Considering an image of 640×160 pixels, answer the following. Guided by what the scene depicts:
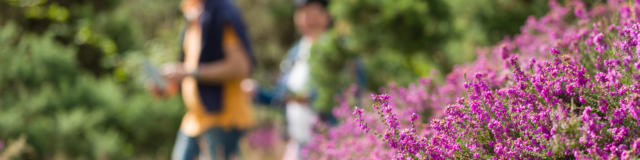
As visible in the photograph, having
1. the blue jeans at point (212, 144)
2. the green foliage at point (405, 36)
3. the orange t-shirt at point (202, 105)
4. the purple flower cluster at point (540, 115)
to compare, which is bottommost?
the purple flower cluster at point (540, 115)

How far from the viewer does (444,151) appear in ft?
5.15

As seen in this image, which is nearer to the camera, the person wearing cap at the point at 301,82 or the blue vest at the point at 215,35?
the blue vest at the point at 215,35

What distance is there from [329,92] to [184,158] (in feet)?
3.43

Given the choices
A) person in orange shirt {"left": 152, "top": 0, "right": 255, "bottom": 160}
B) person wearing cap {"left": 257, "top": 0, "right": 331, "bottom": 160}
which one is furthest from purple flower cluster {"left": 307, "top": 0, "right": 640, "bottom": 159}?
person wearing cap {"left": 257, "top": 0, "right": 331, "bottom": 160}

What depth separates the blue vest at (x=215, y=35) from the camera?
149 inches

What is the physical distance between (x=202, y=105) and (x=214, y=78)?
22 centimetres

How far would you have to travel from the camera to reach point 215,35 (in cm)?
380

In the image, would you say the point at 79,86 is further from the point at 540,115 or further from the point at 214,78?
the point at 540,115

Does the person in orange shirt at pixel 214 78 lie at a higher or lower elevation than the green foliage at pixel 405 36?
lower

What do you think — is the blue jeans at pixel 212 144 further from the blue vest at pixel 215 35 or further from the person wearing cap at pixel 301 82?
the person wearing cap at pixel 301 82

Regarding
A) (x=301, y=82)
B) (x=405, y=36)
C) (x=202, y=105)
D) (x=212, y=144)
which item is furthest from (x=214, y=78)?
(x=405, y=36)

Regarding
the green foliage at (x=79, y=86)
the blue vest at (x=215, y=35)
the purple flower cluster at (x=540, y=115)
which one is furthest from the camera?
the green foliage at (x=79, y=86)

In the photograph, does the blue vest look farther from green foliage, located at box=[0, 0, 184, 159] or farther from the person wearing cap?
green foliage, located at box=[0, 0, 184, 159]

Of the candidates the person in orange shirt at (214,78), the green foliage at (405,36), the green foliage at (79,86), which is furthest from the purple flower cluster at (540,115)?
the green foliage at (79,86)
